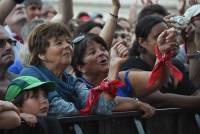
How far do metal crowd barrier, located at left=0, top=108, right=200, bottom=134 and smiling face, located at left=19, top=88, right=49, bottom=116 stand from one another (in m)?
0.11

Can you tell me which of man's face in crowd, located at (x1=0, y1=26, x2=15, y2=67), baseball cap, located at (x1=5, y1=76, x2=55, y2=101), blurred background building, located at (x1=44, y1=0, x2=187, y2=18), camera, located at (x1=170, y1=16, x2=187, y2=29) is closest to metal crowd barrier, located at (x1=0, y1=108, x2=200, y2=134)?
baseball cap, located at (x1=5, y1=76, x2=55, y2=101)

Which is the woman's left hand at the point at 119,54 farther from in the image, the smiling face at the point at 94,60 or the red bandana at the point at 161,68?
the red bandana at the point at 161,68

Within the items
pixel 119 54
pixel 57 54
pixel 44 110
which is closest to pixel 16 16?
pixel 119 54

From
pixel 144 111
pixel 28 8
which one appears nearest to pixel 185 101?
pixel 144 111

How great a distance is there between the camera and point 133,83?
658cm

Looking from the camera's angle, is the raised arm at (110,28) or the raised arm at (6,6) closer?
the raised arm at (6,6)

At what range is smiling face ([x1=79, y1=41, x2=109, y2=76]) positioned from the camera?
21.2ft

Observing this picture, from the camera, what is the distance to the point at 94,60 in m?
6.49

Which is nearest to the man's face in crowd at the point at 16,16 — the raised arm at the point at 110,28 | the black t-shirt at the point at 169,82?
the raised arm at the point at 110,28

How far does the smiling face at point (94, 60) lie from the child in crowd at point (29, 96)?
115cm

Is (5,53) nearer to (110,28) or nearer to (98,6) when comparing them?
(110,28)

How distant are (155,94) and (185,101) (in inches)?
10.7

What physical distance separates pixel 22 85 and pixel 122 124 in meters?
0.95

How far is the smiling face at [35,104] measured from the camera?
5.30 m
